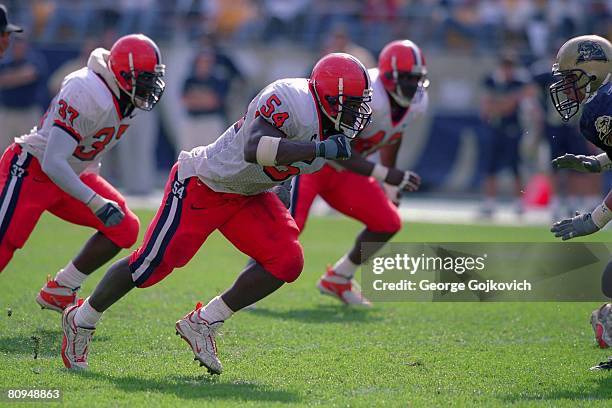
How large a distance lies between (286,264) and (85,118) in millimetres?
1435

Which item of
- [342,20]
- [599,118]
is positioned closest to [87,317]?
[599,118]

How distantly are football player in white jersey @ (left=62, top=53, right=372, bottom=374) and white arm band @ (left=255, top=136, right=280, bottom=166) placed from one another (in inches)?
4.5

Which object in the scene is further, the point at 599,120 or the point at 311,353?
the point at 311,353

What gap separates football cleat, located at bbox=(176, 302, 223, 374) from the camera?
193 inches

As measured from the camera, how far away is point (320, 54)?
15156 millimetres

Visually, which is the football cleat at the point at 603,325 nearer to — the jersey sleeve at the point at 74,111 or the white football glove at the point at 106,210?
the white football glove at the point at 106,210

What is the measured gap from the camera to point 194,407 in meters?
4.27

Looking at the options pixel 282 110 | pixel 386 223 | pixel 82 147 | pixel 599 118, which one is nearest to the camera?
pixel 282 110

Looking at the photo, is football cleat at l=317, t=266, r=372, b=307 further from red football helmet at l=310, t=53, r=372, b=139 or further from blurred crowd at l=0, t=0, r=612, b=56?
blurred crowd at l=0, t=0, r=612, b=56

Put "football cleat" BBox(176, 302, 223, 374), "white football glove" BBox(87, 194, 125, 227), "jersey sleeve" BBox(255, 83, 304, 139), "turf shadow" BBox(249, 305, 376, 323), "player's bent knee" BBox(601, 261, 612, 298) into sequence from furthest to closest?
"turf shadow" BBox(249, 305, 376, 323), "player's bent knee" BBox(601, 261, 612, 298), "white football glove" BBox(87, 194, 125, 227), "football cleat" BBox(176, 302, 223, 374), "jersey sleeve" BBox(255, 83, 304, 139)

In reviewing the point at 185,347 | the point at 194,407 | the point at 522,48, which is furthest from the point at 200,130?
the point at 194,407

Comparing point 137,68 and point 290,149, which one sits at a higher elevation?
point 137,68

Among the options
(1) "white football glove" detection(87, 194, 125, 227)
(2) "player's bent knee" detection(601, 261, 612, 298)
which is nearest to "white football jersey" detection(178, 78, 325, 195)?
(1) "white football glove" detection(87, 194, 125, 227)

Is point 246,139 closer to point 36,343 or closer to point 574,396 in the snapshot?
point 36,343
